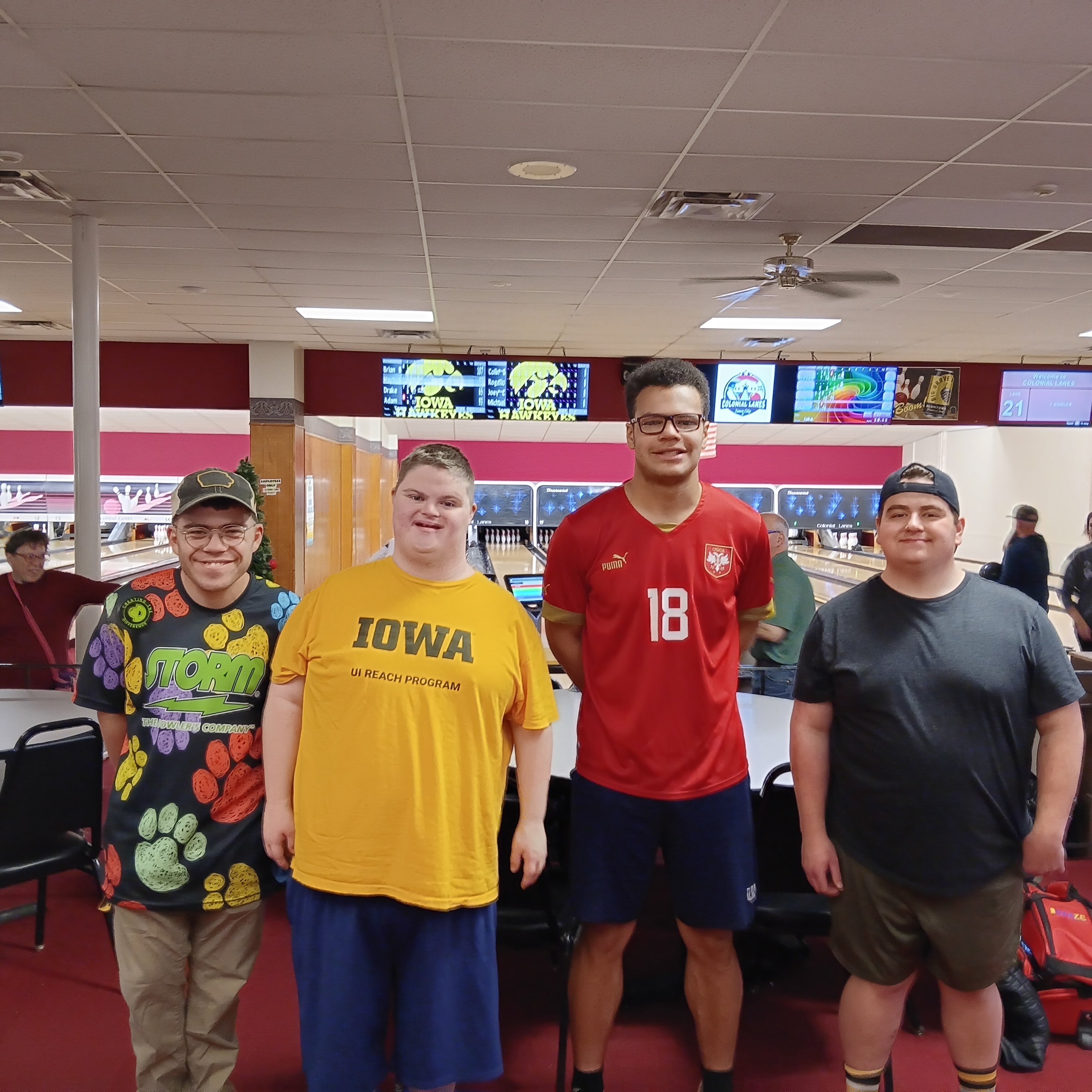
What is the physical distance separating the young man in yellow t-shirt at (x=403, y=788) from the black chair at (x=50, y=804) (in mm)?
1093

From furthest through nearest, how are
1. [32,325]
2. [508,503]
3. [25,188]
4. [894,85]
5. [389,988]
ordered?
1. [508,503]
2. [32,325]
3. [25,188]
4. [894,85]
5. [389,988]

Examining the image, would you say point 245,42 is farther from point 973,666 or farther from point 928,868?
point 928,868

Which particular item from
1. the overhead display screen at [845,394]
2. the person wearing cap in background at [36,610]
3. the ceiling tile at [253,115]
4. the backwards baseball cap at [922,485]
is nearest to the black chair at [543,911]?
the backwards baseball cap at [922,485]

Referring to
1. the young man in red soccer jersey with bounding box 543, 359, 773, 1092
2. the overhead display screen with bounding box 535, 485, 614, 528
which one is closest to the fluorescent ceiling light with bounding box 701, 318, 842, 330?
the young man in red soccer jersey with bounding box 543, 359, 773, 1092

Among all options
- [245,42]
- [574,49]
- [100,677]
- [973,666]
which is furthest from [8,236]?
[973,666]

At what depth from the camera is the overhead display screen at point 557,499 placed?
47.6 feet

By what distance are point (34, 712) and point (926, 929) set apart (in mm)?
2788

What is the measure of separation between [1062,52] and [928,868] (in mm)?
2202

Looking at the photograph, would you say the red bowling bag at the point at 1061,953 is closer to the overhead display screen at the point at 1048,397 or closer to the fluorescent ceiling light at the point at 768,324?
the fluorescent ceiling light at the point at 768,324

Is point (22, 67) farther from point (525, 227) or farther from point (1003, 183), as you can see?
point (1003, 183)

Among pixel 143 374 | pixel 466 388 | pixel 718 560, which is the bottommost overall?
pixel 718 560

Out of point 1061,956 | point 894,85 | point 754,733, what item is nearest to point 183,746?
point 754,733

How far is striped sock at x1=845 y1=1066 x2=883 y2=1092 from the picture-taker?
1896 mm

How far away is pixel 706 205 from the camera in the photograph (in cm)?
390
